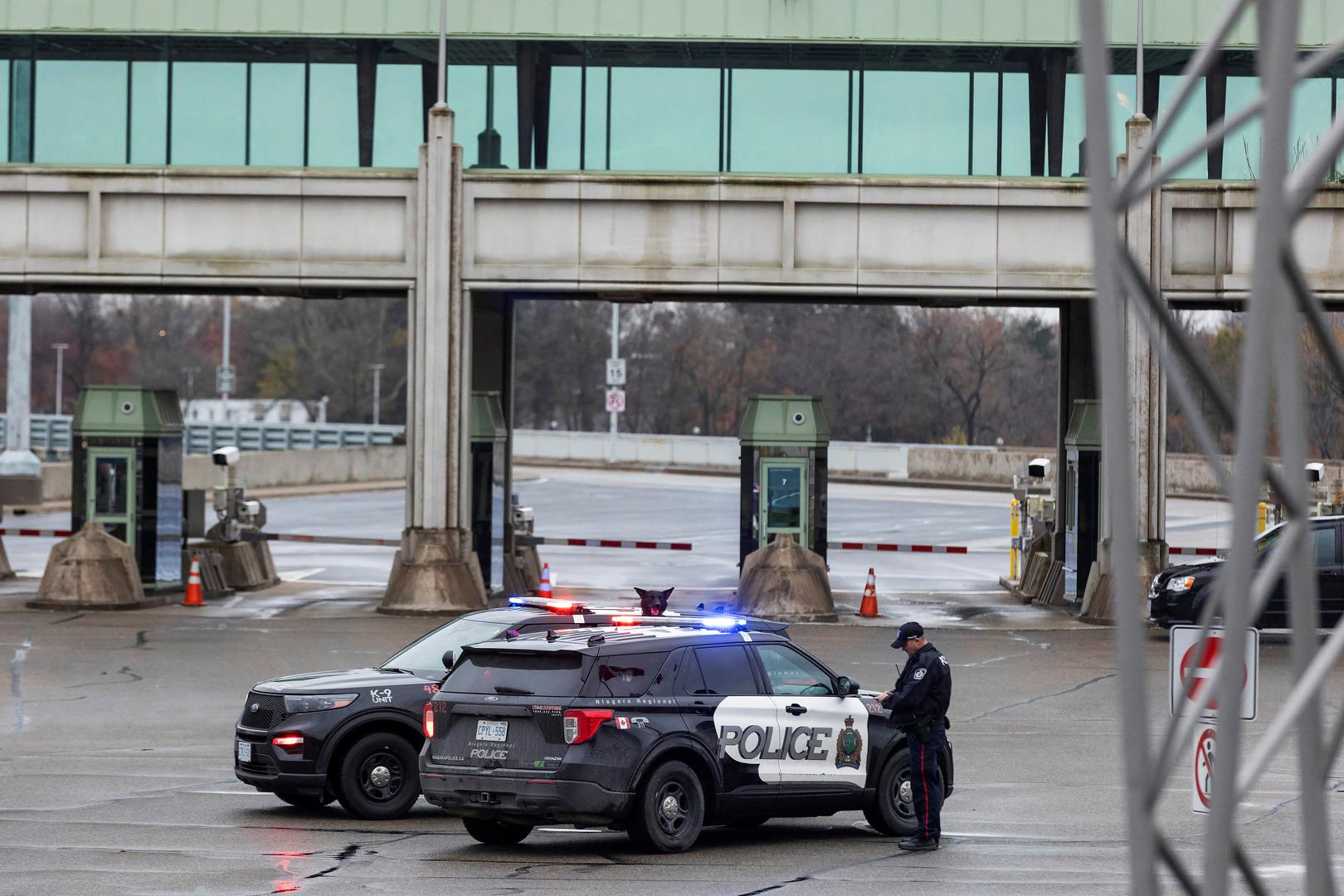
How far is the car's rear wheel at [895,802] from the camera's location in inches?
512

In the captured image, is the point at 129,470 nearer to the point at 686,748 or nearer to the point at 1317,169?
the point at 686,748

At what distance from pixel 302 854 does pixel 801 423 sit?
59.4 feet

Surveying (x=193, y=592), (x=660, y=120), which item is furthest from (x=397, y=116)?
(x=193, y=592)

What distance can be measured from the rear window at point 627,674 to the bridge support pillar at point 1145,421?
1641cm

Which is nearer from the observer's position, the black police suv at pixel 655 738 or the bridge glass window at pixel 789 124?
the black police suv at pixel 655 738

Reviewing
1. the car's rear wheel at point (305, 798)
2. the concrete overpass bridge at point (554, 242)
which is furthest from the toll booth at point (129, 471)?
the car's rear wheel at point (305, 798)

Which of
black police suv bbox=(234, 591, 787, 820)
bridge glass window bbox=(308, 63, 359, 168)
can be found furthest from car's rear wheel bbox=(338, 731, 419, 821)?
bridge glass window bbox=(308, 63, 359, 168)

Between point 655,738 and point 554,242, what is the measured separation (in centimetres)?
1712

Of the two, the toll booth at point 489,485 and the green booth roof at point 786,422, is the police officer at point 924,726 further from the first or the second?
the toll booth at point 489,485

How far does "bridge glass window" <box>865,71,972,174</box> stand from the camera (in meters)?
28.4

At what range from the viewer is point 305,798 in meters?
13.8

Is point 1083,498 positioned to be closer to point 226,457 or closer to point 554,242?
point 554,242

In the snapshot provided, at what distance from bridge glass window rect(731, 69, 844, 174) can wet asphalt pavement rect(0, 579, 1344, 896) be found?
8.26 m

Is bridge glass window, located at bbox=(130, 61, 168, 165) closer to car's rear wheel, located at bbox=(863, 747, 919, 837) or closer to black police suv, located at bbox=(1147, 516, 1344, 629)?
black police suv, located at bbox=(1147, 516, 1344, 629)
